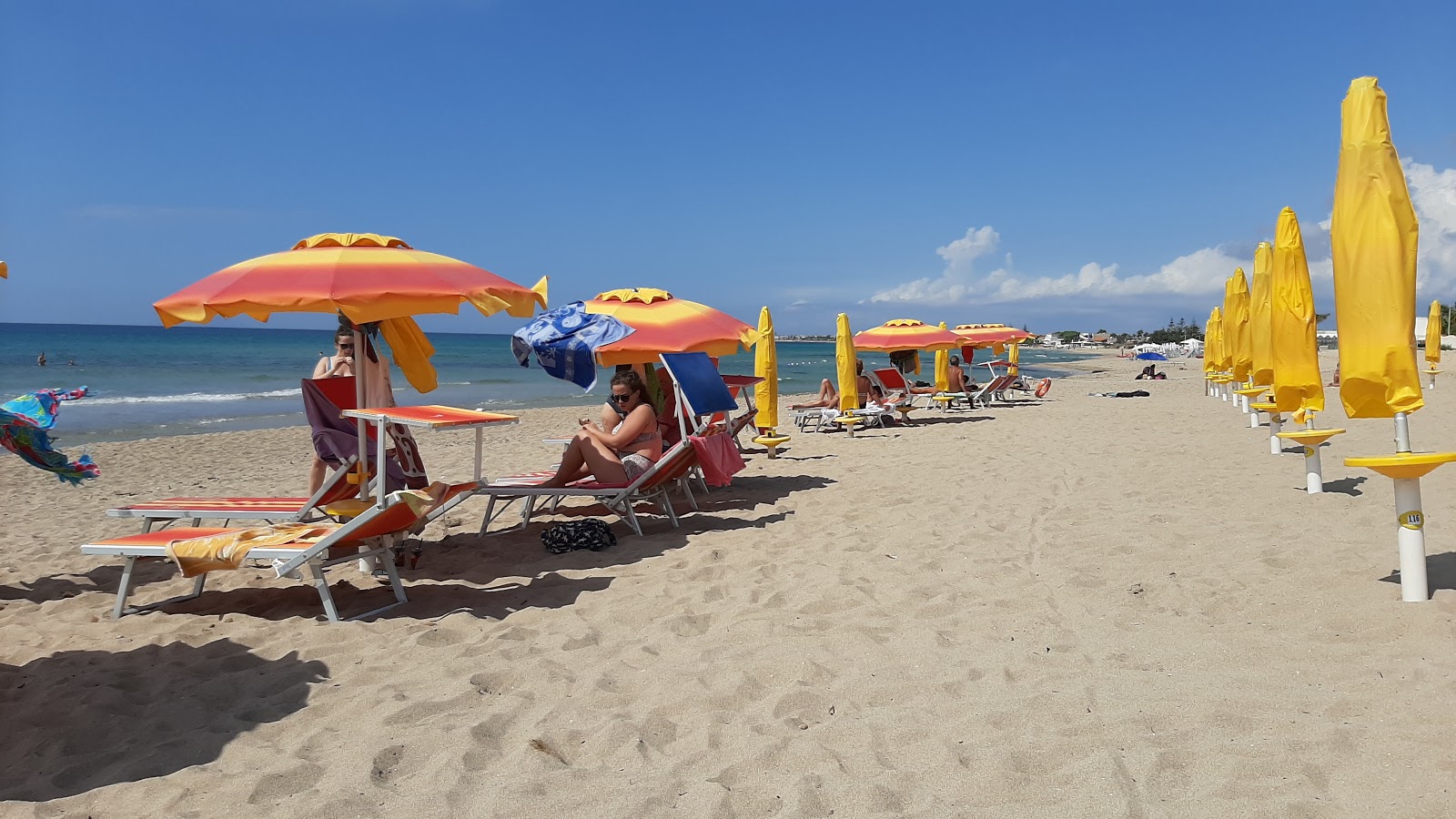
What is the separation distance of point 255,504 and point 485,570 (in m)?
1.37

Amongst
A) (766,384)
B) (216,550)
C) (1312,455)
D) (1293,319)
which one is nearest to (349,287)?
(216,550)

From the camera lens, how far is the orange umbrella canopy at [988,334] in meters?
17.2

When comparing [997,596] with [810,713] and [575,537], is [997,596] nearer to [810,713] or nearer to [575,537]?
[810,713]

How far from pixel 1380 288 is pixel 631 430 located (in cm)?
414

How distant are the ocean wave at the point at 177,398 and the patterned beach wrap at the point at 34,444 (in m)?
21.0

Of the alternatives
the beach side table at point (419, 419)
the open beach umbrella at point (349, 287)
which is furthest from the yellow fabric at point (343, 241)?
the beach side table at point (419, 419)

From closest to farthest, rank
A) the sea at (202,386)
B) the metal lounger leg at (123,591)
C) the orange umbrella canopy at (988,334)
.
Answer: the metal lounger leg at (123,591)
the orange umbrella canopy at (988,334)
the sea at (202,386)

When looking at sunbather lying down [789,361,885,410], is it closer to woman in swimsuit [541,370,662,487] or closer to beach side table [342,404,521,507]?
woman in swimsuit [541,370,662,487]

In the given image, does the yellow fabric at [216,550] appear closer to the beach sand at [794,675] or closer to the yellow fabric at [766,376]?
the beach sand at [794,675]

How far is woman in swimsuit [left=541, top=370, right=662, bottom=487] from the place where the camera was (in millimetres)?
5832

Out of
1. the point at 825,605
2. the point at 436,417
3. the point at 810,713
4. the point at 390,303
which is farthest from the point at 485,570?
the point at 810,713

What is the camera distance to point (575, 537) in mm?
5410

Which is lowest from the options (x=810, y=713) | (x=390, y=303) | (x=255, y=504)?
(x=810, y=713)

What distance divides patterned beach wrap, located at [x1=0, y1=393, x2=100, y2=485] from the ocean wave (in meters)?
21.0
